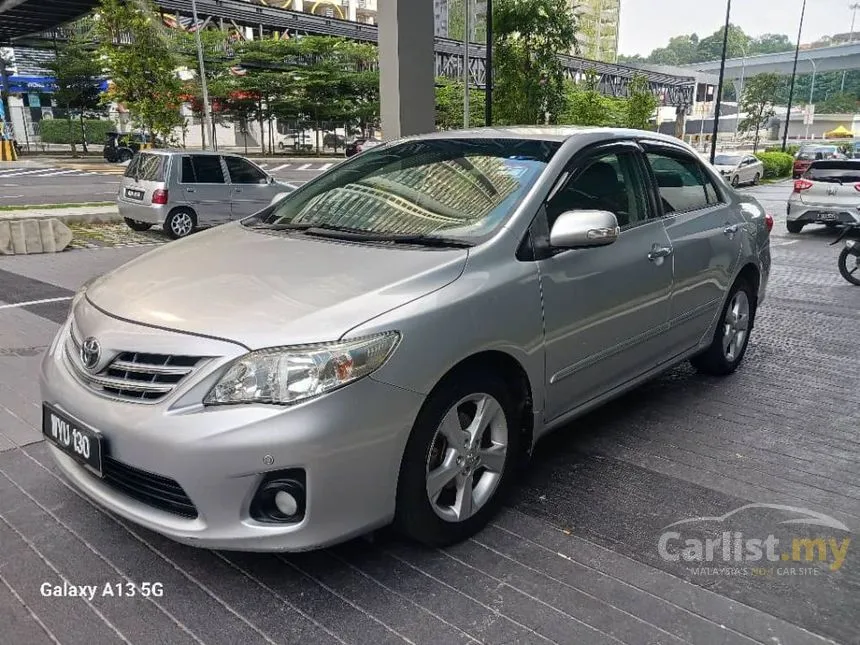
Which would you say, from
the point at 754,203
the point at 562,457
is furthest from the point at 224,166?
the point at 562,457

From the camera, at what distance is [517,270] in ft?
9.73

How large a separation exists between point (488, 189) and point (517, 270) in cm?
53

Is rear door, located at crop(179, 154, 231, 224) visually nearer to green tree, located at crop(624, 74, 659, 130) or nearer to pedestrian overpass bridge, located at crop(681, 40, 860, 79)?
green tree, located at crop(624, 74, 659, 130)

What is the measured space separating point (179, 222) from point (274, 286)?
10616 millimetres

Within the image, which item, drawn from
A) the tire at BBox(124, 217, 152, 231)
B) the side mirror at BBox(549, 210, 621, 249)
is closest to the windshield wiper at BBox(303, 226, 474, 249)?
the side mirror at BBox(549, 210, 621, 249)

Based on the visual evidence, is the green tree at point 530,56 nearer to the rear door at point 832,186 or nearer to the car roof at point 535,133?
the rear door at point 832,186

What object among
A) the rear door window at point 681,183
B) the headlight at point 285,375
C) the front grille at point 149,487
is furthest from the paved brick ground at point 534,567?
the rear door window at point 681,183

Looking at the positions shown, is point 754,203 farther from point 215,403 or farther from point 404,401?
point 215,403

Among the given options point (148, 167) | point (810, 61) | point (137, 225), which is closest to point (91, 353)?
point (148, 167)

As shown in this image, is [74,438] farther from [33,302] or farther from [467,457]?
[33,302]

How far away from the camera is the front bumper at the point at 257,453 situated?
223cm

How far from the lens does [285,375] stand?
2.30 meters

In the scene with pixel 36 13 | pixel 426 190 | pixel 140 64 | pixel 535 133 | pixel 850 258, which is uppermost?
pixel 36 13

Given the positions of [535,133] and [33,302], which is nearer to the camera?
[535,133]
